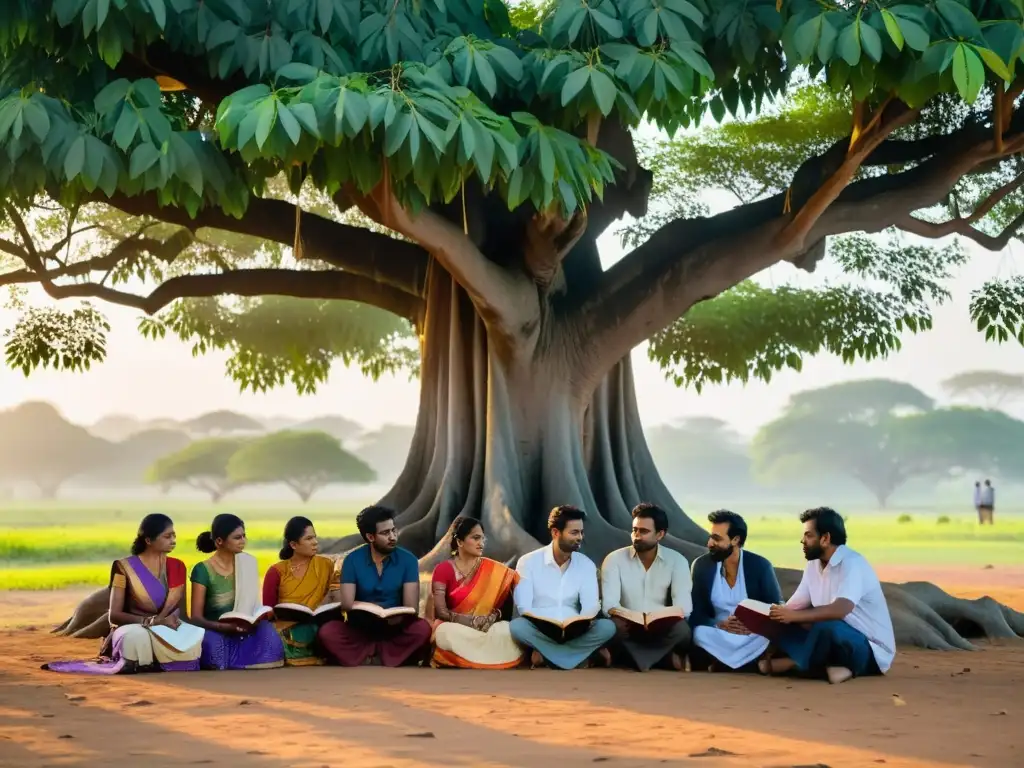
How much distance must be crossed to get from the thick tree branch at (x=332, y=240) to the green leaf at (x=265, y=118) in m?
4.55

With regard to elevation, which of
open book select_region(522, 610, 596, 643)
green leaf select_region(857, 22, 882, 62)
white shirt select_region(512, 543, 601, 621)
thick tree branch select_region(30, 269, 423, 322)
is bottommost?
open book select_region(522, 610, 596, 643)

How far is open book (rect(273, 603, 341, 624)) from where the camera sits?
29.9 feet

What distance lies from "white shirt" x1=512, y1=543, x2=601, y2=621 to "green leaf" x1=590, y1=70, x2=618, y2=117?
2.86 metres

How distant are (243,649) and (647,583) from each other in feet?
8.60

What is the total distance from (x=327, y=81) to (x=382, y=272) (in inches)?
208

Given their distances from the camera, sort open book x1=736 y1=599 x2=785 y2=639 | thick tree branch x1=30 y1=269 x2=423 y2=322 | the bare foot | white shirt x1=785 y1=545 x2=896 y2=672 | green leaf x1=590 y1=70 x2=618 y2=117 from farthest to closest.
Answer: thick tree branch x1=30 y1=269 x2=423 y2=322 → green leaf x1=590 y1=70 x2=618 y2=117 → open book x1=736 y1=599 x2=785 y2=639 → white shirt x1=785 y1=545 x2=896 y2=672 → the bare foot

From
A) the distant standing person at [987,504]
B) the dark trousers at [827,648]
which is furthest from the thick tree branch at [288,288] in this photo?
the distant standing person at [987,504]

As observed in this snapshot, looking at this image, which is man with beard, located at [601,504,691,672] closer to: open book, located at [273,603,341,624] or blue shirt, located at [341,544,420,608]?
blue shirt, located at [341,544,420,608]

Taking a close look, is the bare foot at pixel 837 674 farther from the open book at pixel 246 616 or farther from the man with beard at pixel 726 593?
the open book at pixel 246 616

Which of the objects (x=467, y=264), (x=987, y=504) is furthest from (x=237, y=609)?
(x=987, y=504)

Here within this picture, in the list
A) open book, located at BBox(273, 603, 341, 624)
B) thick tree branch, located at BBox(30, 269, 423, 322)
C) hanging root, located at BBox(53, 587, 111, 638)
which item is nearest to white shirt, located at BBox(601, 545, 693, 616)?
open book, located at BBox(273, 603, 341, 624)

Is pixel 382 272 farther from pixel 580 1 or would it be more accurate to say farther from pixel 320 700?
pixel 320 700

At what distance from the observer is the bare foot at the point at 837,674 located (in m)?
8.28

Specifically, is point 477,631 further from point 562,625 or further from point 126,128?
point 126,128
